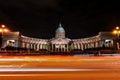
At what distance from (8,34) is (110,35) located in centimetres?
4457

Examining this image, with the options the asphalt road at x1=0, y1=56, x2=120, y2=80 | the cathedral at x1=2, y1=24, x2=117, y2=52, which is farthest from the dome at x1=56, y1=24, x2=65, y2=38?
the asphalt road at x1=0, y1=56, x2=120, y2=80

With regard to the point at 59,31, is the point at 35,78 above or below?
below

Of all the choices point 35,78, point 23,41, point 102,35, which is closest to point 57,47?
point 23,41

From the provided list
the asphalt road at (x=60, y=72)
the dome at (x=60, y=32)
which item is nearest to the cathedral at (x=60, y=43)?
the dome at (x=60, y=32)

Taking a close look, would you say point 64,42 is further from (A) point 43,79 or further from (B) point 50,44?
(A) point 43,79

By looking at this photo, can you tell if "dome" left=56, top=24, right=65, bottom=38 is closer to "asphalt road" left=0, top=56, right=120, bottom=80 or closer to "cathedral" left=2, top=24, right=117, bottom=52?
"cathedral" left=2, top=24, right=117, bottom=52

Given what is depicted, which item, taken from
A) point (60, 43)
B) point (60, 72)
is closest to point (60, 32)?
point (60, 43)

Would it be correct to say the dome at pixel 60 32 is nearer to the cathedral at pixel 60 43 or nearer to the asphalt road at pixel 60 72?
the cathedral at pixel 60 43

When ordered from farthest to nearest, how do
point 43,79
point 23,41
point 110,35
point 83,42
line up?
point 83,42 → point 23,41 → point 110,35 → point 43,79

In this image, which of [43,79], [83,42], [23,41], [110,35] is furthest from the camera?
[83,42]

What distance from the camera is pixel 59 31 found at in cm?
17775

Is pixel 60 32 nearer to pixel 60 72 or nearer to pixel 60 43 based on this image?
pixel 60 43

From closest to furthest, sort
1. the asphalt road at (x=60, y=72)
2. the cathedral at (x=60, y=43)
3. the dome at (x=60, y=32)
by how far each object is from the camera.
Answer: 1. the asphalt road at (x=60, y=72)
2. the cathedral at (x=60, y=43)
3. the dome at (x=60, y=32)

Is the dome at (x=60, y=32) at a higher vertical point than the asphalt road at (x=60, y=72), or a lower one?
higher
